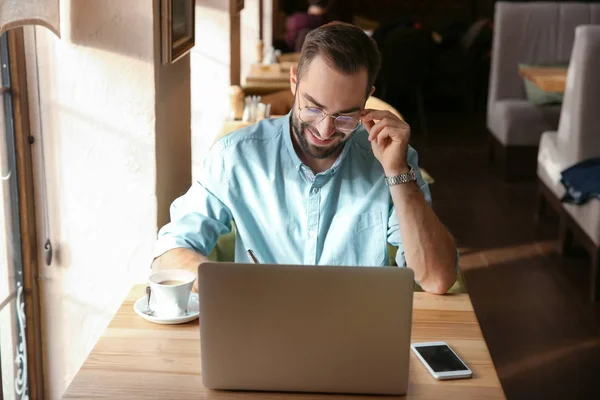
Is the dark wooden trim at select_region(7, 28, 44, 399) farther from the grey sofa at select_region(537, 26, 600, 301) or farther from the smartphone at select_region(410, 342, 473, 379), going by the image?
the grey sofa at select_region(537, 26, 600, 301)

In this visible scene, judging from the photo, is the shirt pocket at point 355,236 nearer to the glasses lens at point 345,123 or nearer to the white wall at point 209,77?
the glasses lens at point 345,123

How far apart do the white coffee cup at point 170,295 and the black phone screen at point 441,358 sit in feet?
1.47

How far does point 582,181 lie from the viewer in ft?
13.5

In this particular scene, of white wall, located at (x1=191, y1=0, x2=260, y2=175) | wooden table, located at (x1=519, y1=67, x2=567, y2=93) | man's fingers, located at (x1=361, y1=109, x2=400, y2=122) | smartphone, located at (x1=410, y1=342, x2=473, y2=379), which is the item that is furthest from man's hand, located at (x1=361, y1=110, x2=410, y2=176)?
wooden table, located at (x1=519, y1=67, x2=567, y2=93)

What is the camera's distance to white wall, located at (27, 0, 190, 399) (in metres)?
2.08

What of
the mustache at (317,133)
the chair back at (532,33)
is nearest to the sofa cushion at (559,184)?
the chair back at (532,33)

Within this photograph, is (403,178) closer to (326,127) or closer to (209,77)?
(326,127)

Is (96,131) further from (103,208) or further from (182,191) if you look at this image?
(182,191)

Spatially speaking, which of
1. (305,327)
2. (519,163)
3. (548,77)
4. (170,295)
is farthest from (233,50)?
(305,327)

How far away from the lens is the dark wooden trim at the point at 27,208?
2.13 metres

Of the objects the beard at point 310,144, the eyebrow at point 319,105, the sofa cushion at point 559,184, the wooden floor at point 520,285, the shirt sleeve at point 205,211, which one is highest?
the eyebrow at point 319,105

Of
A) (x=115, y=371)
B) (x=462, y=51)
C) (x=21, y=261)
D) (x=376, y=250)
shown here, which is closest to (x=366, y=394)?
(x=115, y=371)

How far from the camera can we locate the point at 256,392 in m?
1.36

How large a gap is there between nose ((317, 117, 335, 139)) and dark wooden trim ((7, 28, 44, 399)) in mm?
820
